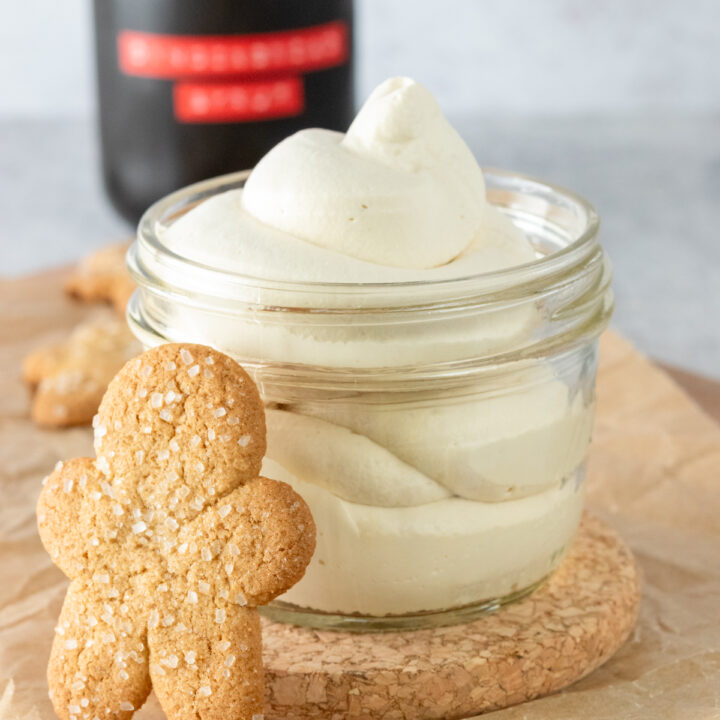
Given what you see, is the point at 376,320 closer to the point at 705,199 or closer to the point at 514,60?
the point at 705,199

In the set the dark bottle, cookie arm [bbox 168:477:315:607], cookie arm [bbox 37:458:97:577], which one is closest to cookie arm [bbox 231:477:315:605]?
cookie arm [bbox 168:477:315:607]

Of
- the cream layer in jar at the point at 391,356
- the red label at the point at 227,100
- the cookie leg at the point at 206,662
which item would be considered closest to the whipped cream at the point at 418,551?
the cream layer in jar at the point at 391,356

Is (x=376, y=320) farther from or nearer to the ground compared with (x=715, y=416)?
farther from the ground

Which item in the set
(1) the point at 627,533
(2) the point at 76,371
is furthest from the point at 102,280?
(1) the point at 627,533

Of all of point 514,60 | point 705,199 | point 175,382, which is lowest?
point 705,199

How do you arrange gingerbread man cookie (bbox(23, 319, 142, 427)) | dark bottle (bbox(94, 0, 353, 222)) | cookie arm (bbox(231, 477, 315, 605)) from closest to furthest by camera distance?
cookie arm (bbox(231, 477, 315, 605)) < gingerbread man cookie (bbox(23, 319, 142, 427)) < dark bottle (bbox(94, 0, 353, 222))

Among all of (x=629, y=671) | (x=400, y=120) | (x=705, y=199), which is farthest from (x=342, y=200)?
(x=705, y=199)

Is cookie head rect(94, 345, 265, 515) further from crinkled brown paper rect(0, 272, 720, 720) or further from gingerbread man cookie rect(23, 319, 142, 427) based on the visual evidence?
gingerbread man cookie rect(23, 319, 142, 427)
